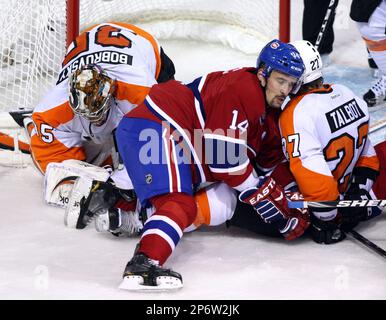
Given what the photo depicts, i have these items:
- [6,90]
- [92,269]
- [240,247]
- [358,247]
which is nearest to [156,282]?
[92,269]

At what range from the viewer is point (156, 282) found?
2.79 metres

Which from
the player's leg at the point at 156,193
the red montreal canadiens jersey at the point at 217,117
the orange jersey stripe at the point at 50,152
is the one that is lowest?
the orange jersey stripe at the point at 50,152

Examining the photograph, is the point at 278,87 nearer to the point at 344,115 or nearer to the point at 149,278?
the point at 344,115

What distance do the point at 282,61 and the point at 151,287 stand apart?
0.86 meters

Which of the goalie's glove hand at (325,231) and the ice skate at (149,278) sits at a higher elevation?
the ice skate at (149,278)

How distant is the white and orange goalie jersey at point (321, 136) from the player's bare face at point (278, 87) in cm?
8

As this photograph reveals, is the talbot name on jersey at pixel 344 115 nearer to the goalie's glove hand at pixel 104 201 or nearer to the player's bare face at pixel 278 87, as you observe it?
the player's bare face at pixel 278 87

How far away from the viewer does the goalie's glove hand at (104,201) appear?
3.44 meters

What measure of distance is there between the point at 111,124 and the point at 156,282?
111 cm

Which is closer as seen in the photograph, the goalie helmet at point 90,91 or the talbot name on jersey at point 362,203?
the talbot name on jersey at point 362,203

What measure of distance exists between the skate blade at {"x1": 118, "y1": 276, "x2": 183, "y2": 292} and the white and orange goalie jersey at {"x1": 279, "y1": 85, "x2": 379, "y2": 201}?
0.65m

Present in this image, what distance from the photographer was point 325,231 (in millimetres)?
3293

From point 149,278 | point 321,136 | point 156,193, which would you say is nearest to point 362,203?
point 321,136

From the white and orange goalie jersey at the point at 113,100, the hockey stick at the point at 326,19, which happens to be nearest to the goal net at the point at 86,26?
the hockey stick at the point at 326,19
